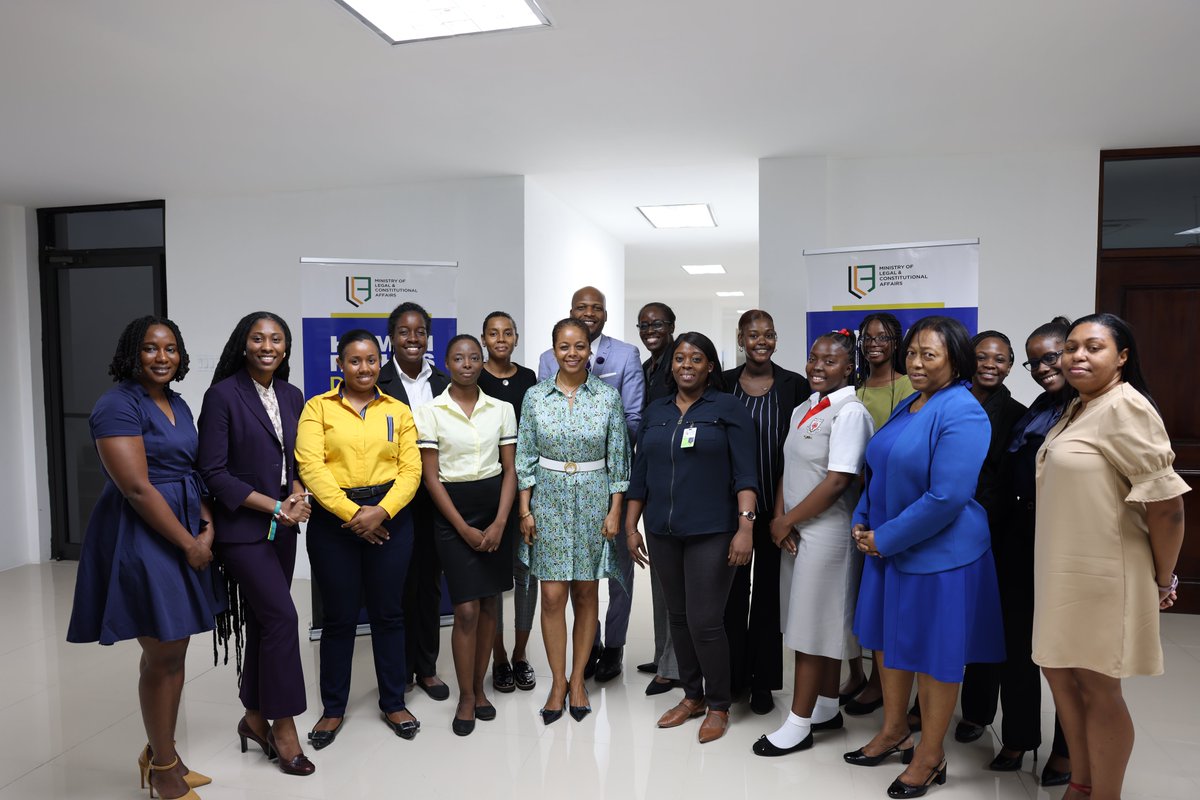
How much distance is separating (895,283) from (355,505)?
3.09 metres

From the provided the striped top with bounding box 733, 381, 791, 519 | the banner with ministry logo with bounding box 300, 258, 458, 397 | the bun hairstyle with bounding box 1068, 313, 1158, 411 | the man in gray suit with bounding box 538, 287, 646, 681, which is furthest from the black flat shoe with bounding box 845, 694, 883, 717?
the banner with ministry logo with bounding box 300, 258, 458, 397

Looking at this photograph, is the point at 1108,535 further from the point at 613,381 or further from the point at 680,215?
the point at 680,215

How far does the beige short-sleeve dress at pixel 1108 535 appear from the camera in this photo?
221cm

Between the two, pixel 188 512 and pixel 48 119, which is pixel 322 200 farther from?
pixel 188 512

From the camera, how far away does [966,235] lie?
16.6 feet

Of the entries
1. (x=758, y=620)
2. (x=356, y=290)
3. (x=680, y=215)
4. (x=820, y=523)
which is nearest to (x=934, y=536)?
(x=820, y=523)

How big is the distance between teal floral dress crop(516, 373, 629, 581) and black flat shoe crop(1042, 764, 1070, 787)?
179 centimetres

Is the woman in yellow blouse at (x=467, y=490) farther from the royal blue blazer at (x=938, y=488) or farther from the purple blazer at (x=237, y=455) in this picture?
the royal blue blazer at (x=938, y=488)

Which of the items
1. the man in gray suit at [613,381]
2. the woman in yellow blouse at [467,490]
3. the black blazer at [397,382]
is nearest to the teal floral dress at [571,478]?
the woman in yellow blouse at [467,490]

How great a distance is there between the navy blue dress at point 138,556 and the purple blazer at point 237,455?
0.30ft

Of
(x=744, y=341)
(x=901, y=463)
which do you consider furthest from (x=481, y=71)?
(x=901, y=463)

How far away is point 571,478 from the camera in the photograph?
10.8 feet

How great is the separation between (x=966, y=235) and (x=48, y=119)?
5.41 meters

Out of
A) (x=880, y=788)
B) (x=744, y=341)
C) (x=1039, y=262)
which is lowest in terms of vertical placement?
(x=880, y=788)
